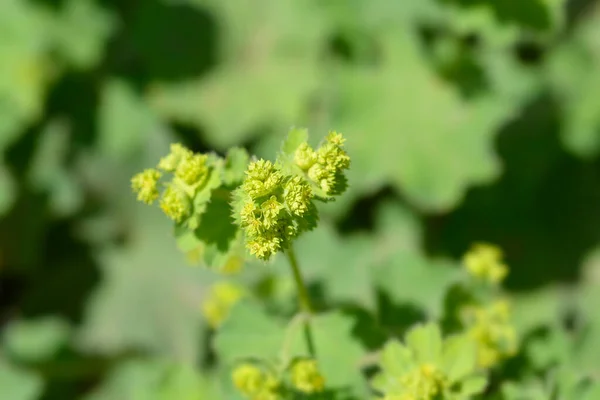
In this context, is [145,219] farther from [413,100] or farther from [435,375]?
[435,375]

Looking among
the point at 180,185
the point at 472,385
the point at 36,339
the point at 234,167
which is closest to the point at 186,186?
the point at 180,185

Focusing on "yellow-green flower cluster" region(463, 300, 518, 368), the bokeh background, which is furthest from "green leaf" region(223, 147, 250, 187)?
the bokeh background

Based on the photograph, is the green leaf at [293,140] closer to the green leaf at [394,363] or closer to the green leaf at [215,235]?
the green leaf at [215,235]

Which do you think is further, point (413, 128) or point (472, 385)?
point (413, 128)

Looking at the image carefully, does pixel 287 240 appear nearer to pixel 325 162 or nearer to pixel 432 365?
pixel 325 162

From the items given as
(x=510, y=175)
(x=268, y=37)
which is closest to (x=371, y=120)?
(x=510, y=175)

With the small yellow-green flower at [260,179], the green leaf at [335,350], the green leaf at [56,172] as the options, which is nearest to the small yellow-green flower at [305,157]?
the small yellow-green flower at [260,179]
